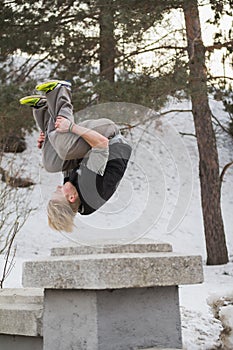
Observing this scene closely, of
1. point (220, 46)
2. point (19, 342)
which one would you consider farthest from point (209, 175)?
point (19, 342)

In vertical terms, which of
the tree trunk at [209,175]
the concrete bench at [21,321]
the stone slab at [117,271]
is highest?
the tree trunk at [209,175]

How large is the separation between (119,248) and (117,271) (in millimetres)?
219

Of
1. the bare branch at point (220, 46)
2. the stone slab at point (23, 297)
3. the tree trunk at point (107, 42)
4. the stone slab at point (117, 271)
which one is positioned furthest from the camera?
the bare branch at point (220, 46)

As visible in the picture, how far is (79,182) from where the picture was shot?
2158mm

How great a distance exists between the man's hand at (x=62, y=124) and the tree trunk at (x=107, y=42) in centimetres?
476

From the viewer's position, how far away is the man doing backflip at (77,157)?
6.85ft

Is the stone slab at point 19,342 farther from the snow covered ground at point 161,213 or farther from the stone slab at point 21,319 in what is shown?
the snow covered ground at point 161,213

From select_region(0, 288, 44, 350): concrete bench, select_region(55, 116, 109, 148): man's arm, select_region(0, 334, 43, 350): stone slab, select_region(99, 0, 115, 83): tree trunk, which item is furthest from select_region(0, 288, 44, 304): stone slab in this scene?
select_region(99, 0, 115, 83): tree trunk

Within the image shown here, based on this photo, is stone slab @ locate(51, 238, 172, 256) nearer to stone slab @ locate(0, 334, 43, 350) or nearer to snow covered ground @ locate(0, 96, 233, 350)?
snow covered ground @ locate(0, 96, 233, 350)

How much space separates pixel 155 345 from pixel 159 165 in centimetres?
96

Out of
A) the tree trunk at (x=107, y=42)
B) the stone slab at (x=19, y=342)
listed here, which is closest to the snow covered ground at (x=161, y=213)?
the stone slab at (x=19, y=342)

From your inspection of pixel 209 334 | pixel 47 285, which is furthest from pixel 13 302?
pixel 209 334

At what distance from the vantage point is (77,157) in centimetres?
213

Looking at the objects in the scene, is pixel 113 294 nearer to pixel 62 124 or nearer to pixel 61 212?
pixel 61 212
